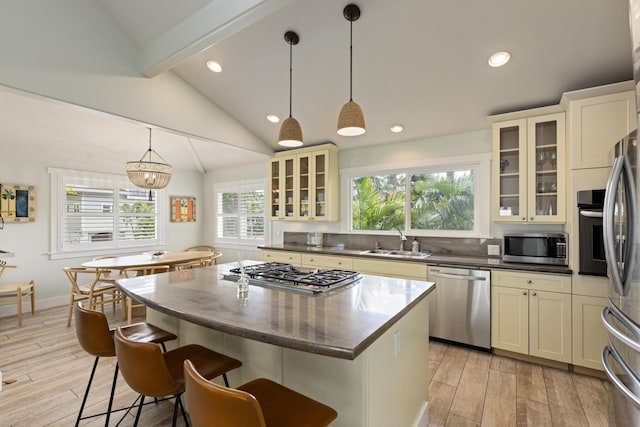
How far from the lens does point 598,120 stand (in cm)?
260

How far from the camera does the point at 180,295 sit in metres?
1.85

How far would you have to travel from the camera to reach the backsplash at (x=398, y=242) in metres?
3.69

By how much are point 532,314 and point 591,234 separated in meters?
0.86

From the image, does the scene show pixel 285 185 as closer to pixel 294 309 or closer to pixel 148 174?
pixel 148 174

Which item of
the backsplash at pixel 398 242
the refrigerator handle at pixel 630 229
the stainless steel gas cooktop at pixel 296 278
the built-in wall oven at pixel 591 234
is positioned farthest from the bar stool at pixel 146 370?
the backsplash at pixel 398 242

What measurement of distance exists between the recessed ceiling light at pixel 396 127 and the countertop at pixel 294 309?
2289mm

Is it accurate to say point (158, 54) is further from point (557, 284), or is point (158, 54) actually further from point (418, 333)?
point (557, 284)

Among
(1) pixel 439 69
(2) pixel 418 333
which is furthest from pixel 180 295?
(1) pixel 439 69

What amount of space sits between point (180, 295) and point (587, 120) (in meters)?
3.47

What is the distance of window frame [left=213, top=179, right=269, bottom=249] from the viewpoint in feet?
19.1

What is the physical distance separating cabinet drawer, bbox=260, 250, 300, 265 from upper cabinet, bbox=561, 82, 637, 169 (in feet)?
10.7

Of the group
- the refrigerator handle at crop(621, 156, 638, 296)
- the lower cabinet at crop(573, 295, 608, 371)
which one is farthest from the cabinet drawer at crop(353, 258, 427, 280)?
the refrigerator handle at crop(621, 156, 638, 296)

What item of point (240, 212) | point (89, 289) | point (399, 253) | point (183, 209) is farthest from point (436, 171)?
point (183, 209)

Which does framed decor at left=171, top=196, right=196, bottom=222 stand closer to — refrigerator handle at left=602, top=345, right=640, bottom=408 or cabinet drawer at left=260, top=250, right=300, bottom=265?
cabinet drawer at left=260, top=250, right=300, bottom=265
